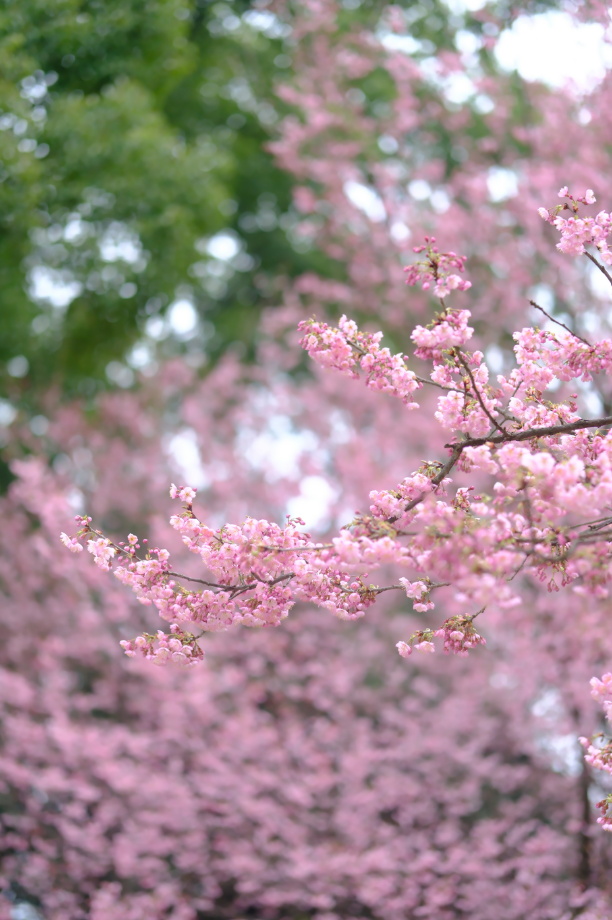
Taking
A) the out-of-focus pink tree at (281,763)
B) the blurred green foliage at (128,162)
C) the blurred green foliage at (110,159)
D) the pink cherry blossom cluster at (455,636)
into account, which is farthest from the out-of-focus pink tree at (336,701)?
the pink cherry blossom cluster at (455,636)

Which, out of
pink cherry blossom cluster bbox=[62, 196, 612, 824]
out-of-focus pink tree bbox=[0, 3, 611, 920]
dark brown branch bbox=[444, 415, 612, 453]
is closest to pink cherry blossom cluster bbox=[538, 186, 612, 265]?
pink cherry blossom cluster bbox=[62, 196, 612, 824]

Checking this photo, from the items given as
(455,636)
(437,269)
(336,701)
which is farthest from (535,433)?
(336,701)

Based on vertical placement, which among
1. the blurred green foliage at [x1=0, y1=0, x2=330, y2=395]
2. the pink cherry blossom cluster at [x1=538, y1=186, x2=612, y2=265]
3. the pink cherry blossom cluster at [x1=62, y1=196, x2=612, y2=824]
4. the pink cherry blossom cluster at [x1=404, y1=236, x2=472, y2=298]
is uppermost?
the blurred green foliage at [x1=0, y1=0, x2=330, y2=395]

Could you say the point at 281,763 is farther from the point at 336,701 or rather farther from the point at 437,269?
the point at 437,269

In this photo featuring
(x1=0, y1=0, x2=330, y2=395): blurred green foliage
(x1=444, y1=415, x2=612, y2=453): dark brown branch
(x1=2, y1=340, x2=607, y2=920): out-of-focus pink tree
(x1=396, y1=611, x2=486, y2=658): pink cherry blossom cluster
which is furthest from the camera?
(x1=2, y1=340, x2=607, y2=920): out-of-focus pink tree

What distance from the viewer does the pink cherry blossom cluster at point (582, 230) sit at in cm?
252

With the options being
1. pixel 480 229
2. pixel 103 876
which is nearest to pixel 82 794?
pixel 103 876

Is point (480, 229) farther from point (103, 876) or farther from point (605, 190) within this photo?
point (103, 876)

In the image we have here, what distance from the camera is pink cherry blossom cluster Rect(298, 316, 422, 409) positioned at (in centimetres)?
250

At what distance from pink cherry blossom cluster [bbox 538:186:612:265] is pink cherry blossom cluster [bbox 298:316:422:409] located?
0.67 meters

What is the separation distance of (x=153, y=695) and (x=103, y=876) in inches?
61.7

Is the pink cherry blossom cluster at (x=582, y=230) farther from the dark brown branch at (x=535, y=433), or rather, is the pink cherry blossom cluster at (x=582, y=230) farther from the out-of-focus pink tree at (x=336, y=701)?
the out-of-focus pink tree at (x=336, y=701)

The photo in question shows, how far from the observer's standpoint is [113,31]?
5.25 meters

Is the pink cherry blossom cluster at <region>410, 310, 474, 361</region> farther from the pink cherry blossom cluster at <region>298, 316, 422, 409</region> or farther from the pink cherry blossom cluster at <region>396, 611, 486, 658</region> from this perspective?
the pink cherry blossom cluster at <region>396, 611, 486, 658</region>
